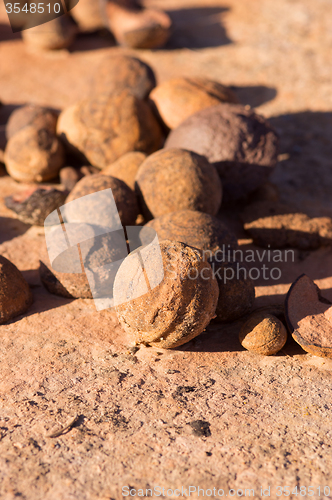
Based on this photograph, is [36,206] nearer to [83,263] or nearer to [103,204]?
[103,204]

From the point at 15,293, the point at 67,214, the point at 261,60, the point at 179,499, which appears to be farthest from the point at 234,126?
the point at 261,60

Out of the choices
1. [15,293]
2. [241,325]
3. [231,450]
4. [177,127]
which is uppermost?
[177,127]

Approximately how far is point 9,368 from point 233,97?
5.78 meters

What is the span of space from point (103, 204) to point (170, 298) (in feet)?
6.02

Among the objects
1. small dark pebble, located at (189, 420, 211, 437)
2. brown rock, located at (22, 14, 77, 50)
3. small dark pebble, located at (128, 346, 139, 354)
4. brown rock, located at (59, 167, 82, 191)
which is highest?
brown rock, located at (22, 14, 77, 50)

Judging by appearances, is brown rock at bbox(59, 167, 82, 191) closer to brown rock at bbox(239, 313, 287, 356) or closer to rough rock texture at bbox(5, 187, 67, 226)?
rough rock texture at bbox(5, 187, 67, 226)

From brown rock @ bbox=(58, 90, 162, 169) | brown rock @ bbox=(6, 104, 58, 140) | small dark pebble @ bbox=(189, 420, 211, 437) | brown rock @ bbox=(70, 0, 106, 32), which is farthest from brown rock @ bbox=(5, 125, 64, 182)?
brown rock @ bbox=(70, 0, 106, 32)

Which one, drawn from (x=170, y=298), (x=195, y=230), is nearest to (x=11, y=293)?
(x=170, y=298)

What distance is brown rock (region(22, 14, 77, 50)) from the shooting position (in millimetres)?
10734

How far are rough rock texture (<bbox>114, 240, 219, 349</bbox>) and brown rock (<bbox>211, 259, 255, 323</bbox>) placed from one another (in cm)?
39

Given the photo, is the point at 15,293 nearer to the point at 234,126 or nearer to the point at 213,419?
the point at 213,419

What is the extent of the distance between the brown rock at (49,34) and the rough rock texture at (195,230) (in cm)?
835

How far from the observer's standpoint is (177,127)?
633cm

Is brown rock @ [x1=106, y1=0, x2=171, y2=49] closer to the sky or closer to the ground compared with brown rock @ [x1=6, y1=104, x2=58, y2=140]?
closer to the sky
